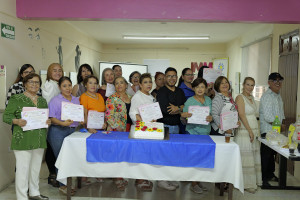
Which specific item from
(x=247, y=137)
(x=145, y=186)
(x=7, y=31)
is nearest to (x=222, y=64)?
(x=247, y=137)

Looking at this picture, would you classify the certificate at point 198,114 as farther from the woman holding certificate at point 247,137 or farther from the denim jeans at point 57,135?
the denim jeans at point 57,135

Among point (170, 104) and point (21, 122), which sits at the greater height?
point (170, 104)

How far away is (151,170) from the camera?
288cm

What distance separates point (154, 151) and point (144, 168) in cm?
23

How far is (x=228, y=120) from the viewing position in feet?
10.3

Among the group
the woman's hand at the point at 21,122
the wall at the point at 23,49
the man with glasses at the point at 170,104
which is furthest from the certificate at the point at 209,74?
the wall at the point at 23,49

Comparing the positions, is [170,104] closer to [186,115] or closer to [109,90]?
[186,115]

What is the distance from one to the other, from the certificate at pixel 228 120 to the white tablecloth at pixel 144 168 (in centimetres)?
23

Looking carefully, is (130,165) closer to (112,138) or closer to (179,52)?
(112,138)

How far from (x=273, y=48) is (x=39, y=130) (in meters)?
4.53

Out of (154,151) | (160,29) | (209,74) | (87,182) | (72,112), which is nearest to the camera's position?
(154,151)

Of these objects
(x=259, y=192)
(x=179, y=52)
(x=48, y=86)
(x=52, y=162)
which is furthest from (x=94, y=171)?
(x=179, y=52)

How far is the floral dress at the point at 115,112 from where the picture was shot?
3361mm

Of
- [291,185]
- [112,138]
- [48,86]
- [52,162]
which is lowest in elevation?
[291,185]
